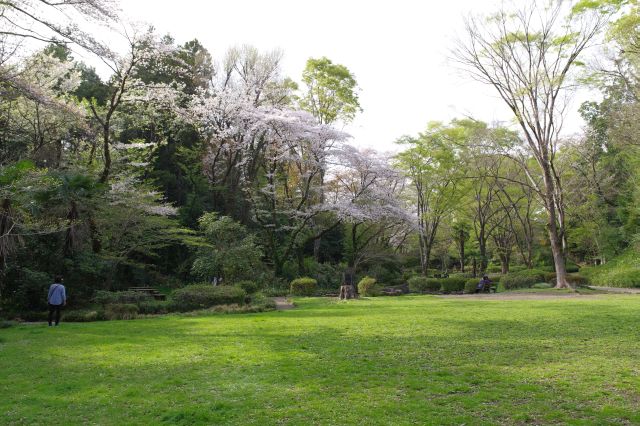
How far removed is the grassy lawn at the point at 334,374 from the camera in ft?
17.0

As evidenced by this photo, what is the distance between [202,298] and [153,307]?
1.77m

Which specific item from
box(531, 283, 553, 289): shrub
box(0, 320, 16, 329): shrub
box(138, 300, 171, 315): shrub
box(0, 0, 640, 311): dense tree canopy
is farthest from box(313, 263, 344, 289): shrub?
box(0, 320, 16, 329): shrub

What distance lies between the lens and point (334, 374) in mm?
6824

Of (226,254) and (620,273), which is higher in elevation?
(226,254)

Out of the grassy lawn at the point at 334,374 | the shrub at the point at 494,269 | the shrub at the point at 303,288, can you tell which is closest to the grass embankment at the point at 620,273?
the shrub at the point at 494,269

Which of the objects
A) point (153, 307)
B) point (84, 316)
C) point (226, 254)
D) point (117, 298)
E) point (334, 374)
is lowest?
point (334, 374)

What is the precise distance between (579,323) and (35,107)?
2363 cm

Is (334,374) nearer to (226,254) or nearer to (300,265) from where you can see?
(226,254)

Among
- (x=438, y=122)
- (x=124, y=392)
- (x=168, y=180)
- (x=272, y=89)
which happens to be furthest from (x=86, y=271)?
(x=438, y=122)

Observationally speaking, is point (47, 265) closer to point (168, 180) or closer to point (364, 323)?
point (364, 323)

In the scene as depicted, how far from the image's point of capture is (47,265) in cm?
1697

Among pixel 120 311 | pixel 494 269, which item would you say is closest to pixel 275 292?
pixel 120 311

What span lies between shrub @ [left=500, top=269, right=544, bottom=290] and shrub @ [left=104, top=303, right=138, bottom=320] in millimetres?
21010

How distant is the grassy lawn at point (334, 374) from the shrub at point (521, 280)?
1655cm
